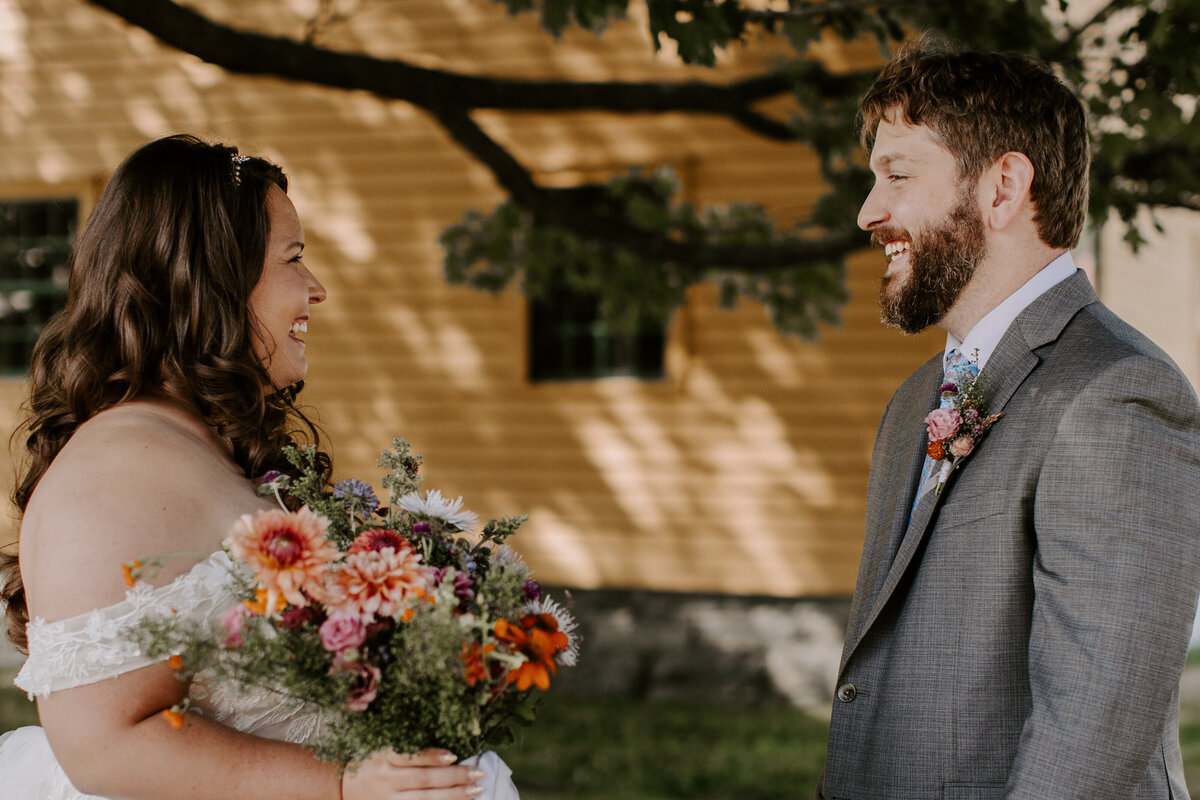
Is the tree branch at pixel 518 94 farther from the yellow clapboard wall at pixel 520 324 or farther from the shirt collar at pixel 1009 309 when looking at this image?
the shirt collar at pixel 1009 309

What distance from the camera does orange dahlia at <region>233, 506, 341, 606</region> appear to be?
5.99 ft

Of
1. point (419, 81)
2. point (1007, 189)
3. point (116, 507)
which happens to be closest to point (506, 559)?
point (116, 507)

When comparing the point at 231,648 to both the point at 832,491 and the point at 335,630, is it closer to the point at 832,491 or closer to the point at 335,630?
the point at 335,630

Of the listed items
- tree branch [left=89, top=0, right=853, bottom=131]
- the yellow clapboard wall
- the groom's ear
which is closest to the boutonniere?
the groom's ear

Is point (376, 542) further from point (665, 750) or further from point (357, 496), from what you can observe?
point (665, 750)

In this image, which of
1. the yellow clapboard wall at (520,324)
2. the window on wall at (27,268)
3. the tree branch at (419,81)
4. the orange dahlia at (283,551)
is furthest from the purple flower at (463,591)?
the window on wall at (27,268)

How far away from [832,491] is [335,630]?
24.9 feet

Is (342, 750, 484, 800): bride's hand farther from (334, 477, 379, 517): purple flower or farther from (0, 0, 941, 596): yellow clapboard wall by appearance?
(0, 0, 941, 596): yellow clapboard wall

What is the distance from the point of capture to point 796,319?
720 centimetres

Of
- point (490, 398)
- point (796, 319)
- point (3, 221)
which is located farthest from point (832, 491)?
point (3, 221)

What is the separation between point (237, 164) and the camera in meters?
2.54

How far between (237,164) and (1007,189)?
1.77 metres

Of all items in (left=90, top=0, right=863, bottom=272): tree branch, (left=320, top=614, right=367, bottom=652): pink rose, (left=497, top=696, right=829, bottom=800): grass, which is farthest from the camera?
(left=497, top=696, right=829, bottom=800): grass

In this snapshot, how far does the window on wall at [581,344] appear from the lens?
31.5ft
